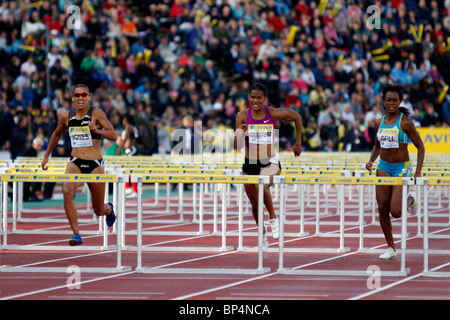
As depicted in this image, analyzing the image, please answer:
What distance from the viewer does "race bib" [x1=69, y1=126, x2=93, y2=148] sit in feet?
38.1

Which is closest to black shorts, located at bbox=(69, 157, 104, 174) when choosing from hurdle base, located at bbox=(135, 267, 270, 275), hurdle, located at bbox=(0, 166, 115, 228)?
hurdle, located at bbox=(0, 166, 115, 228)

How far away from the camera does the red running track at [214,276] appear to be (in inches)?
327

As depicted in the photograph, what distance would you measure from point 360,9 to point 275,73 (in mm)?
5576

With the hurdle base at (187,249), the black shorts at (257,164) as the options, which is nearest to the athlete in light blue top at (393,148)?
the black shorts at (257,164)

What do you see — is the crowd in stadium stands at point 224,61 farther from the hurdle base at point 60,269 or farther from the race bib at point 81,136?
the hurdle base at point 60,269

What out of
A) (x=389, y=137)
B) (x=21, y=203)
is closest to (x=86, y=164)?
(x=389, y=137)

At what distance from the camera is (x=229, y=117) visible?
2936 centimetres

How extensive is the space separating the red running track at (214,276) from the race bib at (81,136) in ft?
4.45

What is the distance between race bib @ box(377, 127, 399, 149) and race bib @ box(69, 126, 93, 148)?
3.52 m

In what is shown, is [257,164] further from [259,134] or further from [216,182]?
[216,182]

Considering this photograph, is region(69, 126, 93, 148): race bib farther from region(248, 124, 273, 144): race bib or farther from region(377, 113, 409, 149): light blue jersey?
region(377, 113, 409, 149): light blue jersey

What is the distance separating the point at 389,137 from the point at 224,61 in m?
21.4

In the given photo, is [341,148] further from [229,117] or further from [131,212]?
[131,212]
